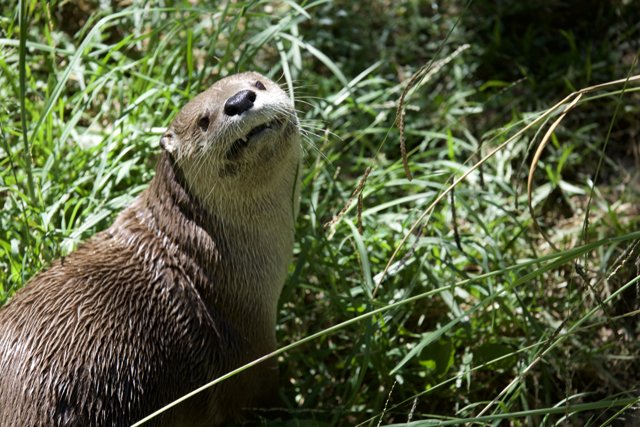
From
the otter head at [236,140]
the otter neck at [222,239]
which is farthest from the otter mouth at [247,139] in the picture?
the otter neck at [222,239]

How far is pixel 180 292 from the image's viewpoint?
2.23 m

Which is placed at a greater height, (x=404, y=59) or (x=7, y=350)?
(x=404, y=59)

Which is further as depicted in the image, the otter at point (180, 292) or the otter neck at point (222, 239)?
the otter neck at point (222, 239)

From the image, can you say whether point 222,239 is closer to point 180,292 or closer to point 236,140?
point 180,292

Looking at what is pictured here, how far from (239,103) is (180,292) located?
0.51 metres

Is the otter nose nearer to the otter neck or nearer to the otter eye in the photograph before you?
the otter eye

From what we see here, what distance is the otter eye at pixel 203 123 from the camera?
85.0 inches

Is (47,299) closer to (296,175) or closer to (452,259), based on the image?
(296,175)

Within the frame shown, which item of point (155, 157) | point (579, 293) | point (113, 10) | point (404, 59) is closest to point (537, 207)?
point (579, 293)

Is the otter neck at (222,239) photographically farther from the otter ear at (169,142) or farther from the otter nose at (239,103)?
the otter nose at (239,103)

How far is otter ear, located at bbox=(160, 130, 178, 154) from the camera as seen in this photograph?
2262 mm

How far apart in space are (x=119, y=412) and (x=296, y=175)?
75cm

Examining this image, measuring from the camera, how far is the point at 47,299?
6.87ft

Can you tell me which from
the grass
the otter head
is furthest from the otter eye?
the grass
